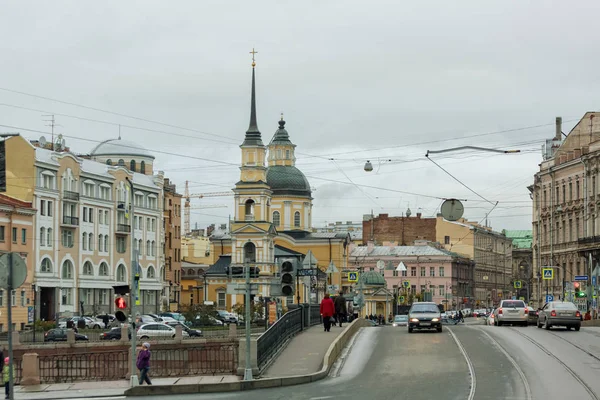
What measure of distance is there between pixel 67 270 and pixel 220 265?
48.5m

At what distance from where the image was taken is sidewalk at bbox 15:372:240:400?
111 feet

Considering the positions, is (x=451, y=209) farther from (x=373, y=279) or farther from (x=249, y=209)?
(x=249, y=209)

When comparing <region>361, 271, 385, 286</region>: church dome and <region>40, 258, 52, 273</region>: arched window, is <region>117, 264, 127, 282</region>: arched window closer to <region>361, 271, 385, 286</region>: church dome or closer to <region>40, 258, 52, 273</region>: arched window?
<region>40, 258, 52, 273</region>: arched window

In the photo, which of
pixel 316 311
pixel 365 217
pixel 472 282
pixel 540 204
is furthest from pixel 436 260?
pixel 316 311

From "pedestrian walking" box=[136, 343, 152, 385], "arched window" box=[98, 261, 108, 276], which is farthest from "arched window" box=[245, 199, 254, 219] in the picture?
"pedestrian walking" box=[136, 343, 152, 385]

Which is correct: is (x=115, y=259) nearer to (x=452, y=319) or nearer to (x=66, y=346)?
(x=452, y=319)

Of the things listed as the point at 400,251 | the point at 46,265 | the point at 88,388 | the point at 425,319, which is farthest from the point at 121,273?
the point at 88,388

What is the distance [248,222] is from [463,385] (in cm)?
10824

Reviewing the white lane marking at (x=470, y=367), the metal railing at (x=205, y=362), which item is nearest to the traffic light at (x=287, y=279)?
the metal railing at (x=205, y=362)

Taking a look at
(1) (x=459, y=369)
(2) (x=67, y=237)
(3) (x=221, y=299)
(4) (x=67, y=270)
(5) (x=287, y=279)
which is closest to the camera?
(5) (x=287, y=279)

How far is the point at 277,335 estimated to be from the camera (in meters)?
41.3

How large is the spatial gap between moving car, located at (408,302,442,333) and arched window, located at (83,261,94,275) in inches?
Result: 2254

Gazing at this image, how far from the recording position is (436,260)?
165000mm

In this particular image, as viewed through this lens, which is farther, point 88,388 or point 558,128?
point 558,128
